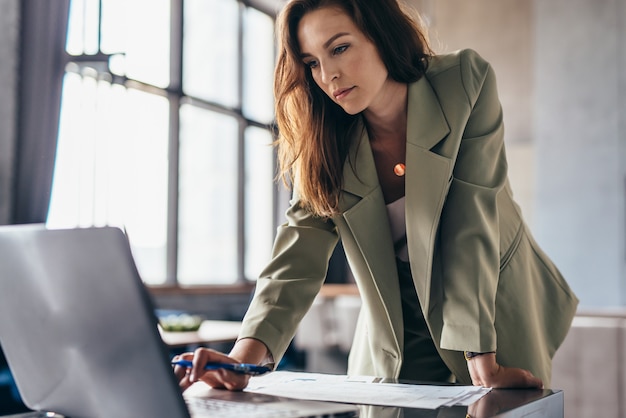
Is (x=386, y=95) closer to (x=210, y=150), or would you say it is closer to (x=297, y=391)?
(x=297, y=391)

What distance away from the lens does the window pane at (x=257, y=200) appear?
8.02 meters

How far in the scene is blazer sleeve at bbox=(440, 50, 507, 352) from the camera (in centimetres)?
113

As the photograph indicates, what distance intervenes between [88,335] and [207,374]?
304mm

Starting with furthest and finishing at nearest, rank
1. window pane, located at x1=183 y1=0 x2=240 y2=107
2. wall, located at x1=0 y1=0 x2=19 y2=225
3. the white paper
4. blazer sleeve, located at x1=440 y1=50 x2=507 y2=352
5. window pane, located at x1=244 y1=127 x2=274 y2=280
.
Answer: window pane, located at x1=244 y1=127 x2=274 y2=280 → window pane, located at x1=183 y1=0 x2=240 y2=107 → wall, located at x1=0 y1=0 x2=19 y2=225 → blazer sleeve, located at x1=440 y1=50 x2=507 y2=352 → the white paper

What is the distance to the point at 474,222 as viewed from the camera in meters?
1.18

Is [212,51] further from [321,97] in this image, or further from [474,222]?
[474,222]

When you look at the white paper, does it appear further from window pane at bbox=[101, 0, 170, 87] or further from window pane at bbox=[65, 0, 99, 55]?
window pane at bbox=[101, 0, 170, 87]

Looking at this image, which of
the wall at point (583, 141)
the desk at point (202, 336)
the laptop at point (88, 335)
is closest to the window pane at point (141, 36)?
the desk at point (202, 336)

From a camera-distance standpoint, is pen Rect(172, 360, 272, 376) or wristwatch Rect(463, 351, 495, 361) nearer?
pen Rect(172, 360, 272, 376)

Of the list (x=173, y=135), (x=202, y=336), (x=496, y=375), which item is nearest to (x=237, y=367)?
(x=496, y=375)

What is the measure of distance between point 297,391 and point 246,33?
7.47m

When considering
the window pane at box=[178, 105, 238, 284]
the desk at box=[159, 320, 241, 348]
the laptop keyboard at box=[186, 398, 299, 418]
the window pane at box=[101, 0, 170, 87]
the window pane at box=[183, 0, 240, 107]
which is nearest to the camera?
the laptop keyboard at box=[186, 398, 299, 418]

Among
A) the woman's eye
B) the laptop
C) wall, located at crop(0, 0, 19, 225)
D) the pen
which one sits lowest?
the pen

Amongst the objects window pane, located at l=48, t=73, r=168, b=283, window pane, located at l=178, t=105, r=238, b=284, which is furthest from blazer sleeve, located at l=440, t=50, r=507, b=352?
window pane, located at l=178, t=105, r=238, b=284
